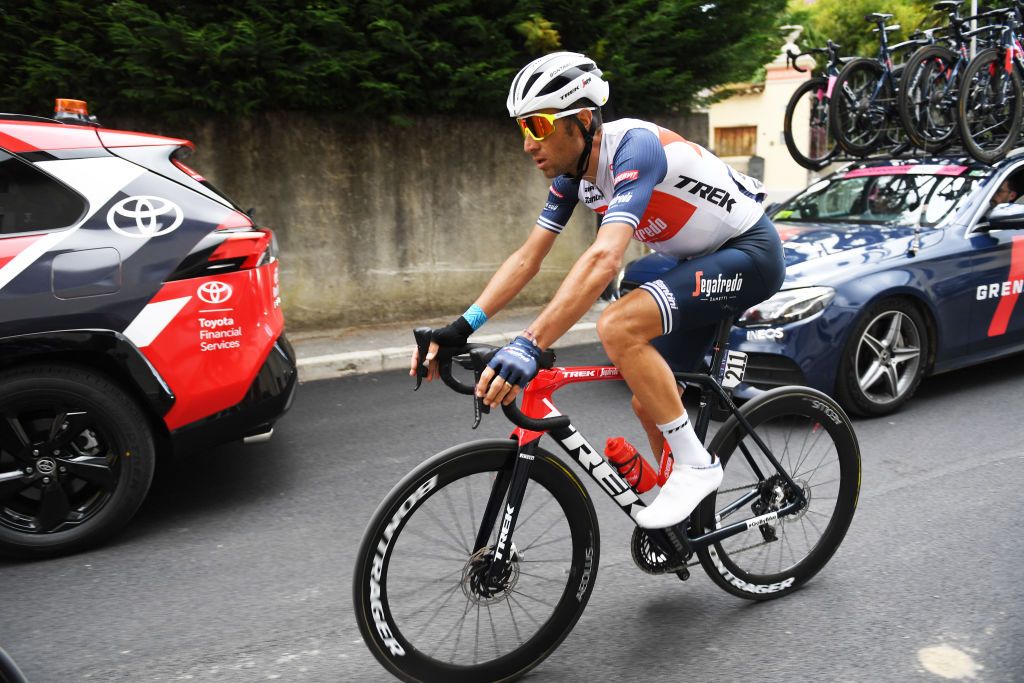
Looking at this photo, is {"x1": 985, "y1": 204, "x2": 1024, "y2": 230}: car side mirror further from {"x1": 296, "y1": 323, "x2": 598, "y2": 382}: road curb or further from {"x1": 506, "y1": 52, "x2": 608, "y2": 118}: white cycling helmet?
{"x1": 506, "y1": 52, "x2": 608, "y2": 118}: white cycling helmet

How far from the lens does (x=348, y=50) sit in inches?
317

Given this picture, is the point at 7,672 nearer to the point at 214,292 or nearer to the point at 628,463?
the point at 628,463

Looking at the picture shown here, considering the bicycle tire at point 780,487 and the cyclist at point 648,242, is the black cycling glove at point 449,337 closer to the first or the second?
the cyclist at point 648,242

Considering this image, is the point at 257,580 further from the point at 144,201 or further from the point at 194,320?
the point at 144,201

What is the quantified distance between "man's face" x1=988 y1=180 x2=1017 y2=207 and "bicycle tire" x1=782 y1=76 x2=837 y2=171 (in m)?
2.10

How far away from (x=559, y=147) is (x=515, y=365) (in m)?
0.83

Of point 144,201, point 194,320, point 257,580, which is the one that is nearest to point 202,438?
point 194,320

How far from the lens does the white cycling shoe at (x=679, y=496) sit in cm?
302

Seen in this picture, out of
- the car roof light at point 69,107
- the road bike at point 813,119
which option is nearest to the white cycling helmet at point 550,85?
the car roof light at point 69,107

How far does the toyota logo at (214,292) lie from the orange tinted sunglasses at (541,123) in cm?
184

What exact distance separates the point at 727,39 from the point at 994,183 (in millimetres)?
4064

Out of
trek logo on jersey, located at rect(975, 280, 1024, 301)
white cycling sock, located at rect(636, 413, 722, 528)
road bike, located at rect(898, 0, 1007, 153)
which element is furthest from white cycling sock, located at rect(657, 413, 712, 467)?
road bike, located at rect(898, 0, 1007, 153)

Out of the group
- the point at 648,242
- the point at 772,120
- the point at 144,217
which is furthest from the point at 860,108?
the point at 772,120

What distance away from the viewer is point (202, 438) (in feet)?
13.5
